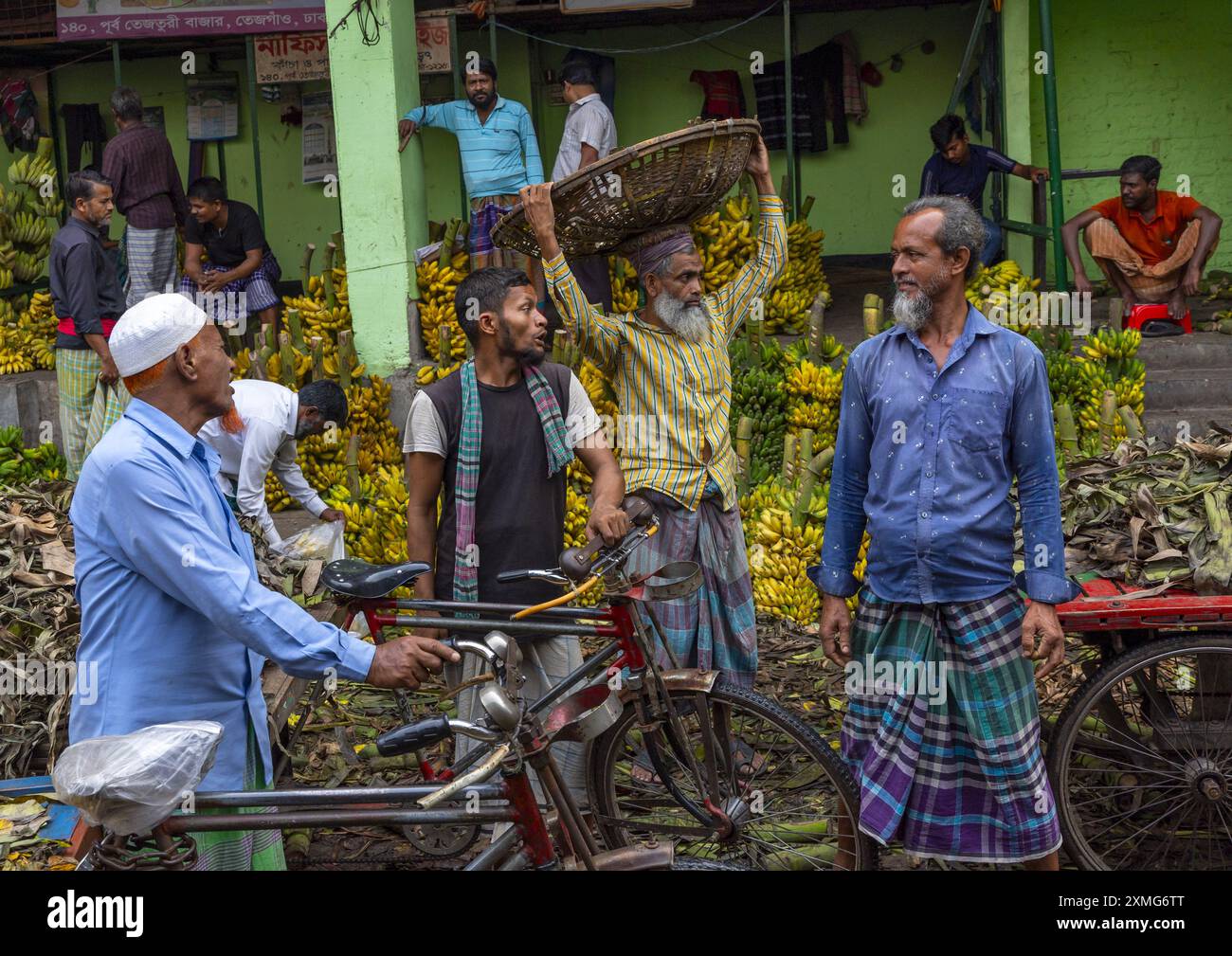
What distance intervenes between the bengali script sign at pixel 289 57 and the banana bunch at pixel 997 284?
206 inches

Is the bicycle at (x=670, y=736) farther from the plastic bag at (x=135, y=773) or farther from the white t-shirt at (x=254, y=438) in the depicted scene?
the white t-shirt at (x=254, y=438)

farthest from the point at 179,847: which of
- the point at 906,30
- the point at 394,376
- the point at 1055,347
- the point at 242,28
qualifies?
the point at 906,30

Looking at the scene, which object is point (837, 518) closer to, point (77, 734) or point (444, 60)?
point (77, 734)

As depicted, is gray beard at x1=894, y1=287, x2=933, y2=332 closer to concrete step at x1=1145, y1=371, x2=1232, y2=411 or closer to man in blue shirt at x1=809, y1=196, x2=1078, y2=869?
man in blue shirt at x1=809, y1=196, x2=1078, y2=869

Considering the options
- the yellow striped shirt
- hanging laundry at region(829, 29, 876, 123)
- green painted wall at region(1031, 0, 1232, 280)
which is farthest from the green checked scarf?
hanging laundry at region(829, 29, 876, 123)

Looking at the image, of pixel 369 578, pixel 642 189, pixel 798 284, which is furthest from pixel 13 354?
pixel 369 578

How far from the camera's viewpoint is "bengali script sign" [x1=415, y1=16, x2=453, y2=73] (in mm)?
9219

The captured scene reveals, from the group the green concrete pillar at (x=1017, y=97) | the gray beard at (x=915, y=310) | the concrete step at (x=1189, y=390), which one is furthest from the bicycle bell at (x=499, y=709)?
the green concrete pillar at (x=1017, y=97)

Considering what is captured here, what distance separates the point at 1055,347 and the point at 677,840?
5009 millimetres

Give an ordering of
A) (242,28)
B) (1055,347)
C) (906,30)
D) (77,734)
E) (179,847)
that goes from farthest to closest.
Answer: (906,30) → (242,28) → (1055,347) → (77,734) → (179,847)

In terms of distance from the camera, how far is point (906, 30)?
12.0m

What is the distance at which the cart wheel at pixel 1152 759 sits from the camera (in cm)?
396

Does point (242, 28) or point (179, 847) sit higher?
point (242, 28)

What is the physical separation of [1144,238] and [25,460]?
286 inches
